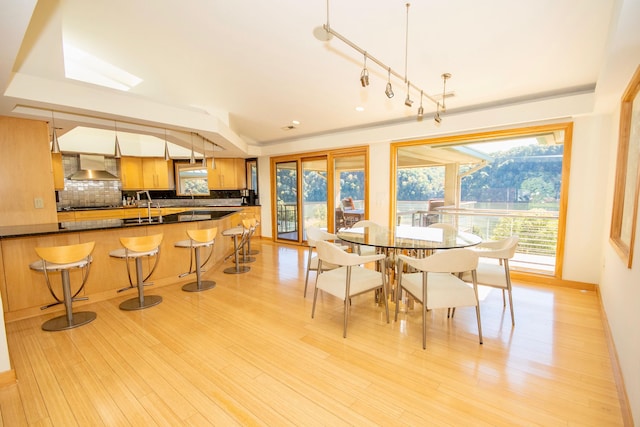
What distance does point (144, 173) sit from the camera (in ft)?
22.9

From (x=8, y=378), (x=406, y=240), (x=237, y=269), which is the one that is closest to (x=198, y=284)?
(x=237, y=269)

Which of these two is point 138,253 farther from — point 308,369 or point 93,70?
point 93,70

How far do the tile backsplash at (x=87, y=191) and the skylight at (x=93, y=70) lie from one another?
10.6 ft

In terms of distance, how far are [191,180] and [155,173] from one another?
0.89 metres

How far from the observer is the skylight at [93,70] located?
335 centimetres

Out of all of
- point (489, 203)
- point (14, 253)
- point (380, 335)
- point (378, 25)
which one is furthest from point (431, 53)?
point (14, 253)

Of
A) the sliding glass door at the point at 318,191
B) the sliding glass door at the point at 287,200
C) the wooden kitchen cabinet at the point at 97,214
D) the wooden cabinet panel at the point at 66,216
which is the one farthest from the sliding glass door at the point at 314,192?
the wooden cabinet panel at the point at 66,216

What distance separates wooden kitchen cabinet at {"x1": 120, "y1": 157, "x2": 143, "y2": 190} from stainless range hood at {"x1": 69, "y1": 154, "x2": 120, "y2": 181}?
1.14ft

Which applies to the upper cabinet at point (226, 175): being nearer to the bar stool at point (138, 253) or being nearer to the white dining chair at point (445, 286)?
the bar stool at point (138, 253)

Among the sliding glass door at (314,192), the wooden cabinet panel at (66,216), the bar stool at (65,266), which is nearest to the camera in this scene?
the bar stool at (65,266)

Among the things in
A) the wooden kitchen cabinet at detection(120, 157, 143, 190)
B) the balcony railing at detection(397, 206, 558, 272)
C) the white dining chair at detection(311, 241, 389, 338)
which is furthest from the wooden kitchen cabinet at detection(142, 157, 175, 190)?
the balcony railing at detection(397, 206, 558, 272)

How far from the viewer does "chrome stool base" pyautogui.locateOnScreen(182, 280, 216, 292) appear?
11.9ft

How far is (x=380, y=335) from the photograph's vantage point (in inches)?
98.4

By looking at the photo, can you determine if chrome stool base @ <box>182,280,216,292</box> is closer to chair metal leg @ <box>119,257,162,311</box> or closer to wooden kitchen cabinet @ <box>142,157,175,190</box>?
chair metal leg @ <box>119,257,162,311</box>
